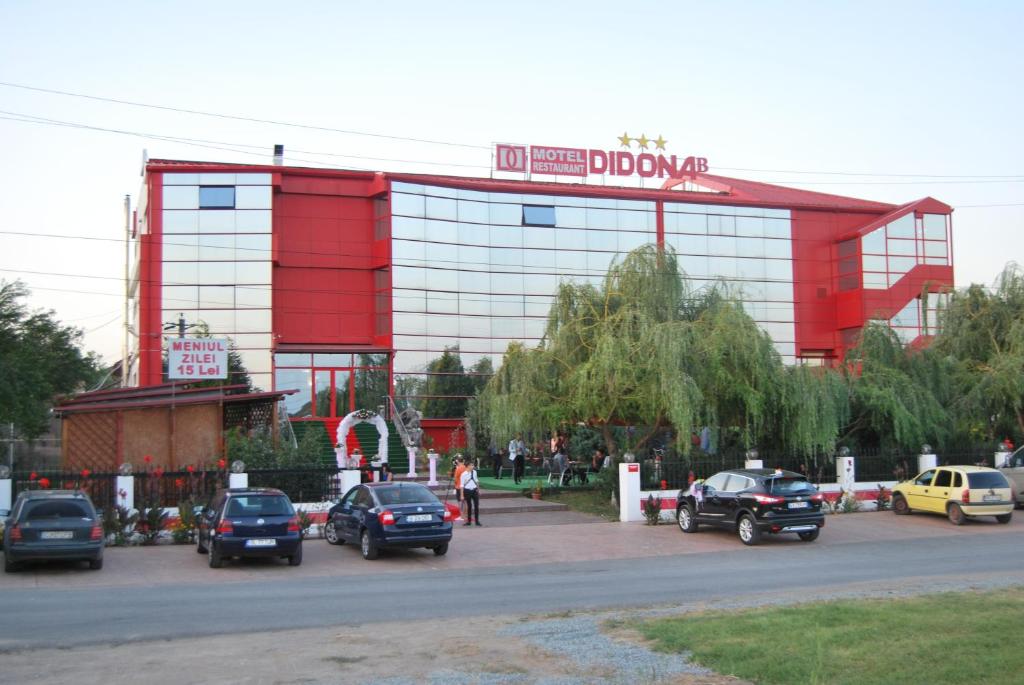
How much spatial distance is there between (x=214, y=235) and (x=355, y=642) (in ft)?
117

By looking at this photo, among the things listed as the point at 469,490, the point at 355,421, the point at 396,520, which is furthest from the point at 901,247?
the point at 396,520

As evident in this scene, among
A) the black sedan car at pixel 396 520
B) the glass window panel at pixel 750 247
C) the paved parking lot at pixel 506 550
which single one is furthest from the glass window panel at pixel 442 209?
the black sedan car at pixel 396 520

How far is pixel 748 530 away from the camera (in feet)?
71.6

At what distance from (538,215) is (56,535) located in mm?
35493

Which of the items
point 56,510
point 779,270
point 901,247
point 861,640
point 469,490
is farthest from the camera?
point 779,270

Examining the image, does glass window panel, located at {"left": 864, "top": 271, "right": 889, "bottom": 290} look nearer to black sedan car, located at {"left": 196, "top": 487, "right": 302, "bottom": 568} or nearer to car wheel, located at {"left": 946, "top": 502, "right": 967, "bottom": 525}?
car wheel, located at {"left": 946, "top": 502, "right": 967, "bottom": 525}

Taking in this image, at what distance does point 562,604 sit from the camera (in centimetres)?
1389

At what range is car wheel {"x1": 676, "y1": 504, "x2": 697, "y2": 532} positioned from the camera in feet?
78.3

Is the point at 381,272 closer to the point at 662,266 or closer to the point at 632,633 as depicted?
the point at 662,266

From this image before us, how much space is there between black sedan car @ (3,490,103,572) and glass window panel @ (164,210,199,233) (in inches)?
1093

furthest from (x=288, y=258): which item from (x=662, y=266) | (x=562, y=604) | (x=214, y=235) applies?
(x=562, y=604)

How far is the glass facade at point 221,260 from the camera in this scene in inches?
1720

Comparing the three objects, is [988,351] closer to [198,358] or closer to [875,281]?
[875,281]

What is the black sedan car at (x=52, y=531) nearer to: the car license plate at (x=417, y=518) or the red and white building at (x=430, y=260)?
the car license plate at (x=417, y=518)
